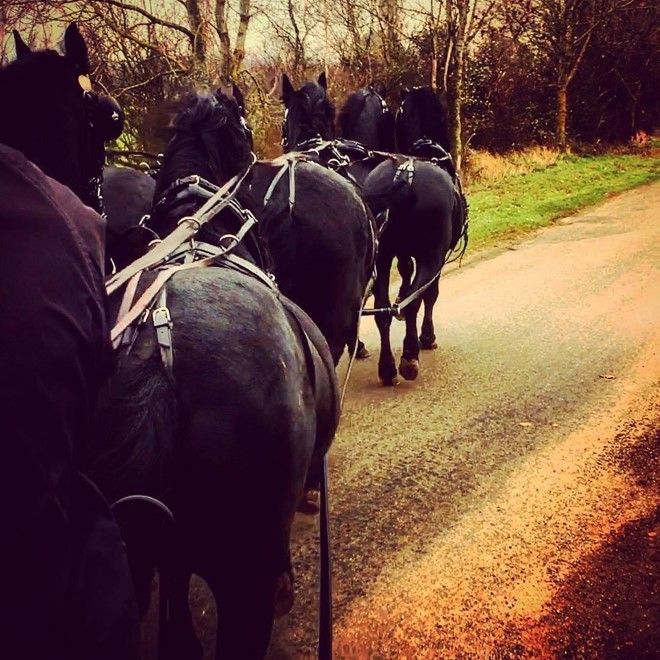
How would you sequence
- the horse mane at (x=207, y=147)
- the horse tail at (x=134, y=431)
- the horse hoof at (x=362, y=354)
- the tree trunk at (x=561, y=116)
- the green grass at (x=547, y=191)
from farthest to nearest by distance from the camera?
1. the tree trunk at (x=561, y=116)
2. the green grass at (x=547, y=191)
3. the horse hoof at (x=362, y=354)
4. the horse mane at (x=207, y=147)
5. the horse tail at (x=134, y=431)

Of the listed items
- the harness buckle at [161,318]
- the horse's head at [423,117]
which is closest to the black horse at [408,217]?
the horse's head at [423,117]

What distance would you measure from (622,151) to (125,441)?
787 inches

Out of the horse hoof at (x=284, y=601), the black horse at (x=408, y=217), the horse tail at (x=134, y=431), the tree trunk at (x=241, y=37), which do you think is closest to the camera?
the horse tail at (x=134, y=431)

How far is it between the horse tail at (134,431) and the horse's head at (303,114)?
3156 millimetres

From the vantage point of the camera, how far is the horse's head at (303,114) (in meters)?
4.43

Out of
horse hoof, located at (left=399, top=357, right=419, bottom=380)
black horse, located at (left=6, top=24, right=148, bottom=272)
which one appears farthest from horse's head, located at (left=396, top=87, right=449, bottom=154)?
black horse, located at (left=6, top=24, right=148, bottom=272)

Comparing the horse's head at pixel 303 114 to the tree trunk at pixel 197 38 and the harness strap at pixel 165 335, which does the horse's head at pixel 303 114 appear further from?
the tree trunk at pixel 197 38

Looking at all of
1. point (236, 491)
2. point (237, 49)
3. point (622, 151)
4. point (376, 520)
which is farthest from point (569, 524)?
point (622, 151)

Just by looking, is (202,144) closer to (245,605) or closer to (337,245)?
(337,245)

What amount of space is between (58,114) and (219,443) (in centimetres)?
100

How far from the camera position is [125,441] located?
1489 mm

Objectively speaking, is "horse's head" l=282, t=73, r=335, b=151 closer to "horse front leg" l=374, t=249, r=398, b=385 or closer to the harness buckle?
"horse front leg" l=374, t=249, r=398, b=385

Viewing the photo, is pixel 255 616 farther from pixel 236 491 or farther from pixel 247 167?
pixel 247 167

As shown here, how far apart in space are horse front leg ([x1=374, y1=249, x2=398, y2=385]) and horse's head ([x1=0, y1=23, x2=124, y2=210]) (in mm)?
3293
